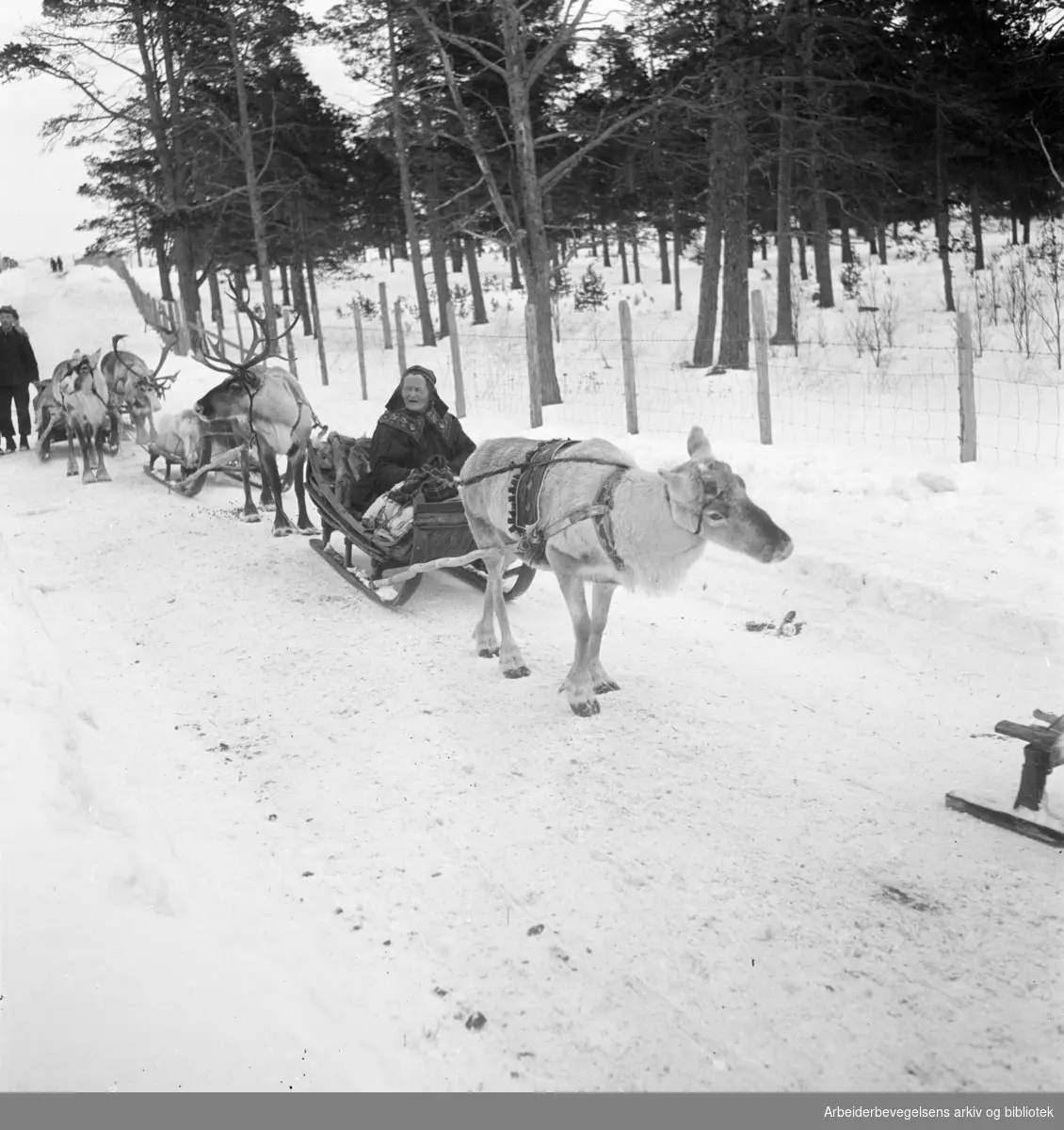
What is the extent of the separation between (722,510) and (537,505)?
55.1 inches

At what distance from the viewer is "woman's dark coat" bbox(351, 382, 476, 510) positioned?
25.8ft

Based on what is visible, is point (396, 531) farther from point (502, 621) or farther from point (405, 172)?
Result: point (405, 172)

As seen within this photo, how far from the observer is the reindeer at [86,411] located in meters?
13.1

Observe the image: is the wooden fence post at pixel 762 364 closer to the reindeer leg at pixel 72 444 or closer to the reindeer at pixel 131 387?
the reindeer leg at pixel 72 444

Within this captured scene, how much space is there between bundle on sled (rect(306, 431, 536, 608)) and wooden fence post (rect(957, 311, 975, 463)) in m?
4.29

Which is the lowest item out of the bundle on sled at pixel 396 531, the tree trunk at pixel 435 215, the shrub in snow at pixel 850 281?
the bundle on sled at pixel 396 531

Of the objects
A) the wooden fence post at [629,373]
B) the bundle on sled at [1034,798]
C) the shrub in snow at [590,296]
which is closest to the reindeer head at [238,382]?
the wooden fence post at [629,373]

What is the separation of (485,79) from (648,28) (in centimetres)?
739

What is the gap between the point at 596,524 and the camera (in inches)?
193

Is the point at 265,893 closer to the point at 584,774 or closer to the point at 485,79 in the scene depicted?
the point at 584,774

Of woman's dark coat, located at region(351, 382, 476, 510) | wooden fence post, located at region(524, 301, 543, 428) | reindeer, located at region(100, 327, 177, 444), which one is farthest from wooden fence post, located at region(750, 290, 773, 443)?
reindeer, located at region(100, 327, 177, 444)

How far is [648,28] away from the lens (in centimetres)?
1371

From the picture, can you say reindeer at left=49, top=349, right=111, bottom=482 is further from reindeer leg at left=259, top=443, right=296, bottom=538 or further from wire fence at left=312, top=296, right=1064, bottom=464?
wire fence at left=312, top=296, right=1064, bottom=464
